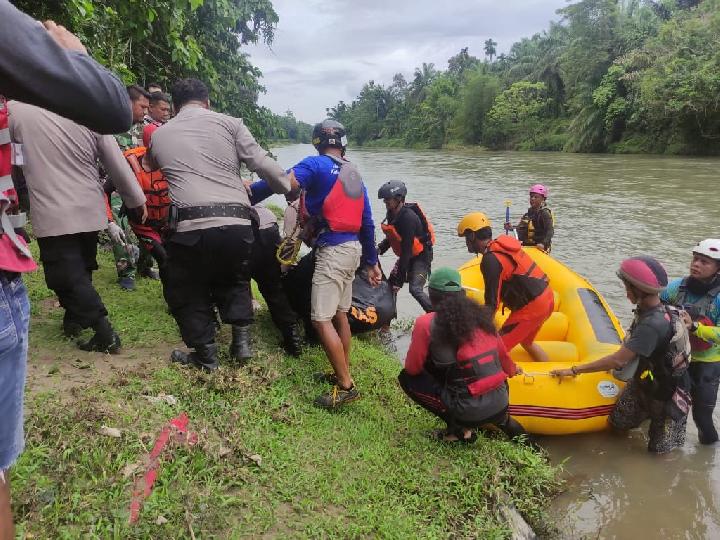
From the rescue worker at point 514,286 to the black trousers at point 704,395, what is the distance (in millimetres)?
1060

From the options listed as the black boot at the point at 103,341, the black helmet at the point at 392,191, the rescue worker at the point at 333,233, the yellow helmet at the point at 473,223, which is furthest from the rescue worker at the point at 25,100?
the black helmet at the point at 392,191

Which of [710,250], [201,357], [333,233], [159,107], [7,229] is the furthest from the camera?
[159,107]

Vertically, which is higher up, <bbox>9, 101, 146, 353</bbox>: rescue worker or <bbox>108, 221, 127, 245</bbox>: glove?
<bbox>9, 101, 146, 353</bbox>: rescue worker

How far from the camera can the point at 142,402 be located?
288 cm

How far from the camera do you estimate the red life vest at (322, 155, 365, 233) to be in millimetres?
3434

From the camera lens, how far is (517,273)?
13.8 feet

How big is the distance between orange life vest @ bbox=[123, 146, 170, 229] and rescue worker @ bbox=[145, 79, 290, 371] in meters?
0.86

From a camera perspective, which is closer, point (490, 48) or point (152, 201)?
point (152, 201)

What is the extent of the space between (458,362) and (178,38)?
4.42 m

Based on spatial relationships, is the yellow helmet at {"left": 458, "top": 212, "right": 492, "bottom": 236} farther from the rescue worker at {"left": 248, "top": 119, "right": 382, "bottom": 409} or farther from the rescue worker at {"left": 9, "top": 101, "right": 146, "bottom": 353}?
the rescue worker at {"left": 9, "top": 101, "right": 146, "bottom": 353}

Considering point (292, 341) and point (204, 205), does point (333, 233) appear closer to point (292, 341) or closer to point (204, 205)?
point (204, 205)

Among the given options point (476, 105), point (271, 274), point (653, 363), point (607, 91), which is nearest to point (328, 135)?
point (271, 274)

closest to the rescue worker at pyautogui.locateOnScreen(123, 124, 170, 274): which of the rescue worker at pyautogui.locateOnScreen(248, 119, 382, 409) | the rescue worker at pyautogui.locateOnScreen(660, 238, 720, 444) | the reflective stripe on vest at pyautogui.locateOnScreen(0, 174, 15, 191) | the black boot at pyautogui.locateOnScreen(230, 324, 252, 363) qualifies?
the black boot at pyautogui.locateOnScreen(230, 324, 252, 363)

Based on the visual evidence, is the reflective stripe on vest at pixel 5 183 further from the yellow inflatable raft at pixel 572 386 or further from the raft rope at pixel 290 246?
the yellow inflatable raft at pixel 572 386
